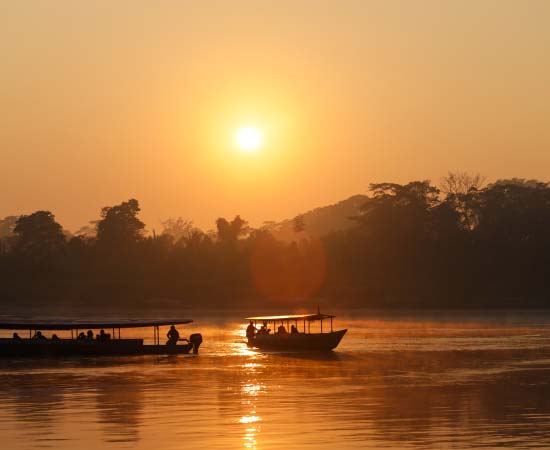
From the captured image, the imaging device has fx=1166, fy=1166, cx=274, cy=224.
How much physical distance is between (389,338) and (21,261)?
10027cm

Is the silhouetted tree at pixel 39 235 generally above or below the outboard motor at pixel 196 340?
above

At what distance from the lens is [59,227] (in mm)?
189125

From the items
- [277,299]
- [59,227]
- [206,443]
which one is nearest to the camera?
[206,443]

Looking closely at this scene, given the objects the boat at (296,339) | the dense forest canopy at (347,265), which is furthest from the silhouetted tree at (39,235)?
the boat at (296,339)

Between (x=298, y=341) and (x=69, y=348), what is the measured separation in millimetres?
14870

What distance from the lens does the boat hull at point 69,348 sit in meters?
67.6

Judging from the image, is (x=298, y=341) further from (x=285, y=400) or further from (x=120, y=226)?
(x=120, y=226)

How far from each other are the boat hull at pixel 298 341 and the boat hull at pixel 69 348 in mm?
9202

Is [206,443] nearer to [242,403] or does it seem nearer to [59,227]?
[242,403]

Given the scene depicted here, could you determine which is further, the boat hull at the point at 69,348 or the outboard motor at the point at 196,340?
the outboard motor at the point at 196,340

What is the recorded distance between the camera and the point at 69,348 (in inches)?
2685

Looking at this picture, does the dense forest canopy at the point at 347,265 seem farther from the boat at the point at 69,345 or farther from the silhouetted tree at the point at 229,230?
the boat at the point at 69,345

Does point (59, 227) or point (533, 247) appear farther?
point (59, 227)

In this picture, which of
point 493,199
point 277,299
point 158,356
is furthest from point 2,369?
point 493,199
